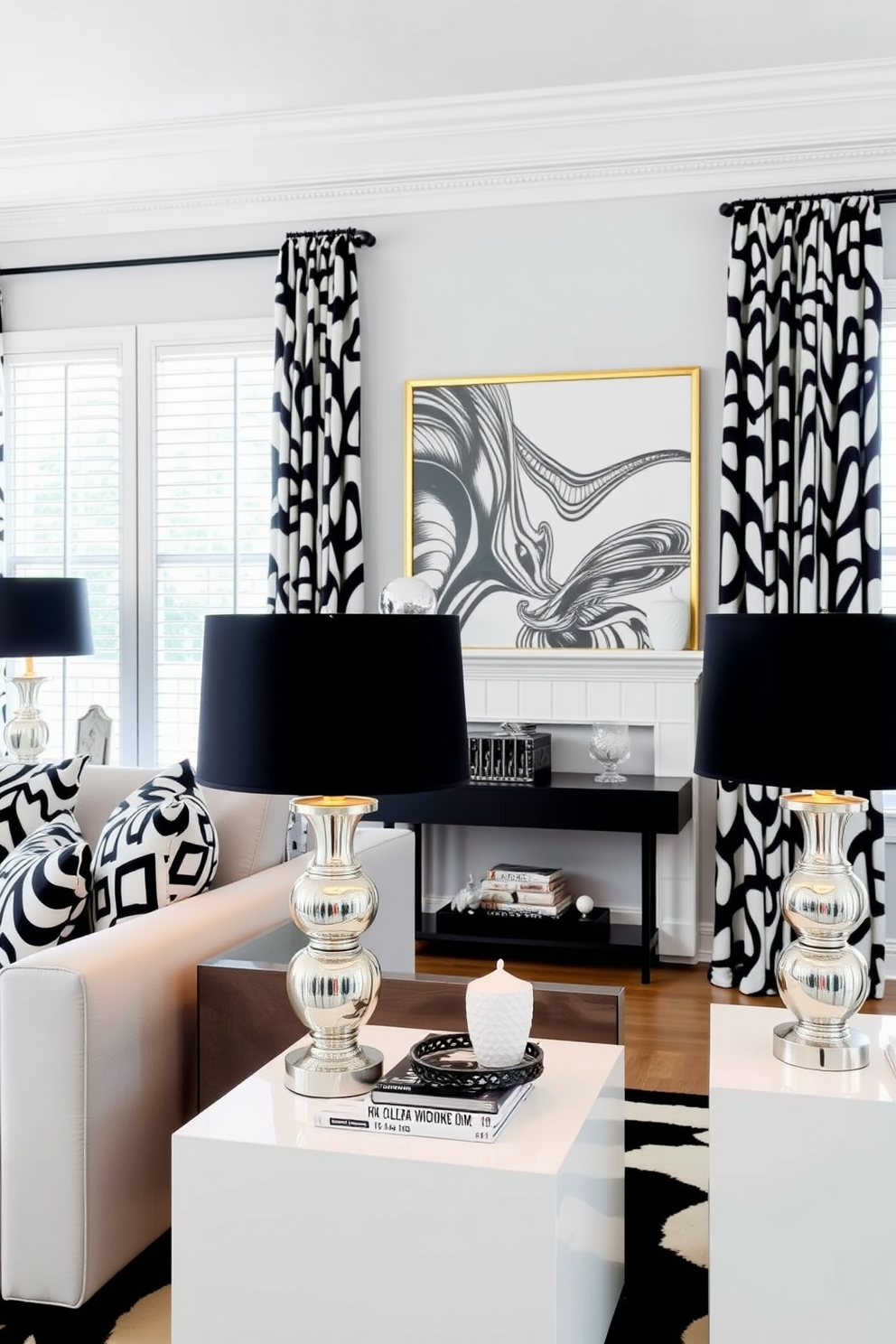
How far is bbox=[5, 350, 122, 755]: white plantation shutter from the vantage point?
5426mm

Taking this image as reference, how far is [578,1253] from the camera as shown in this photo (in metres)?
1.71

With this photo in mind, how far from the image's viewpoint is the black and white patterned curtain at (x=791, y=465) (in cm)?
436

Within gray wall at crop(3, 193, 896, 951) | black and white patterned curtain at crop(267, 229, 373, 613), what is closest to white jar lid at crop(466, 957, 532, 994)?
gray wall at crop(3, 193, 896, 951)

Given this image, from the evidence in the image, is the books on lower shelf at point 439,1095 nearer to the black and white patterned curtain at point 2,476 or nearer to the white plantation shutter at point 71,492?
the white plantation shutter at point 71,492

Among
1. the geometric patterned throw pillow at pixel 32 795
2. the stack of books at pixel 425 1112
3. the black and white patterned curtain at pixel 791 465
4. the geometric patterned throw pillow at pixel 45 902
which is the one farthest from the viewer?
the black and white patterned curtain at pixel 791 465

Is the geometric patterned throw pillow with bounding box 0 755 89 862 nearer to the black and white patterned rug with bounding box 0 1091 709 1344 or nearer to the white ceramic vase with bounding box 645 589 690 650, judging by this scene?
the black and white patterned rug with bounding box 0 1091 709 1344

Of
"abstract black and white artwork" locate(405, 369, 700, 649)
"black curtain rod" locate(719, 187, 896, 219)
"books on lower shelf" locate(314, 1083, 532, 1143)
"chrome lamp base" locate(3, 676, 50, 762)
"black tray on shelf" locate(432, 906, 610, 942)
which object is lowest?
"black tray on shelf" locate(432, 906, 610, 942)

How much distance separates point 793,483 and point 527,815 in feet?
5.03

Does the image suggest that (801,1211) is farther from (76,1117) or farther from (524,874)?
(524,874)

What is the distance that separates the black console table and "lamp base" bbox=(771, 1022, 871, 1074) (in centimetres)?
240

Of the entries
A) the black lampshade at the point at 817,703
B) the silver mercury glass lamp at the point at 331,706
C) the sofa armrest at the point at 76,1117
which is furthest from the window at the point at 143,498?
the black lampshade at the point at 817,703

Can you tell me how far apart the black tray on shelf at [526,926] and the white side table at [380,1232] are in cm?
276

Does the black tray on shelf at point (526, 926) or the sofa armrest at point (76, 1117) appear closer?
→ the sofa armrest at point (76, 1117)

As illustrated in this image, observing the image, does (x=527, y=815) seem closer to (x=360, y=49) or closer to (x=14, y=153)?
(x=360, y=49)
